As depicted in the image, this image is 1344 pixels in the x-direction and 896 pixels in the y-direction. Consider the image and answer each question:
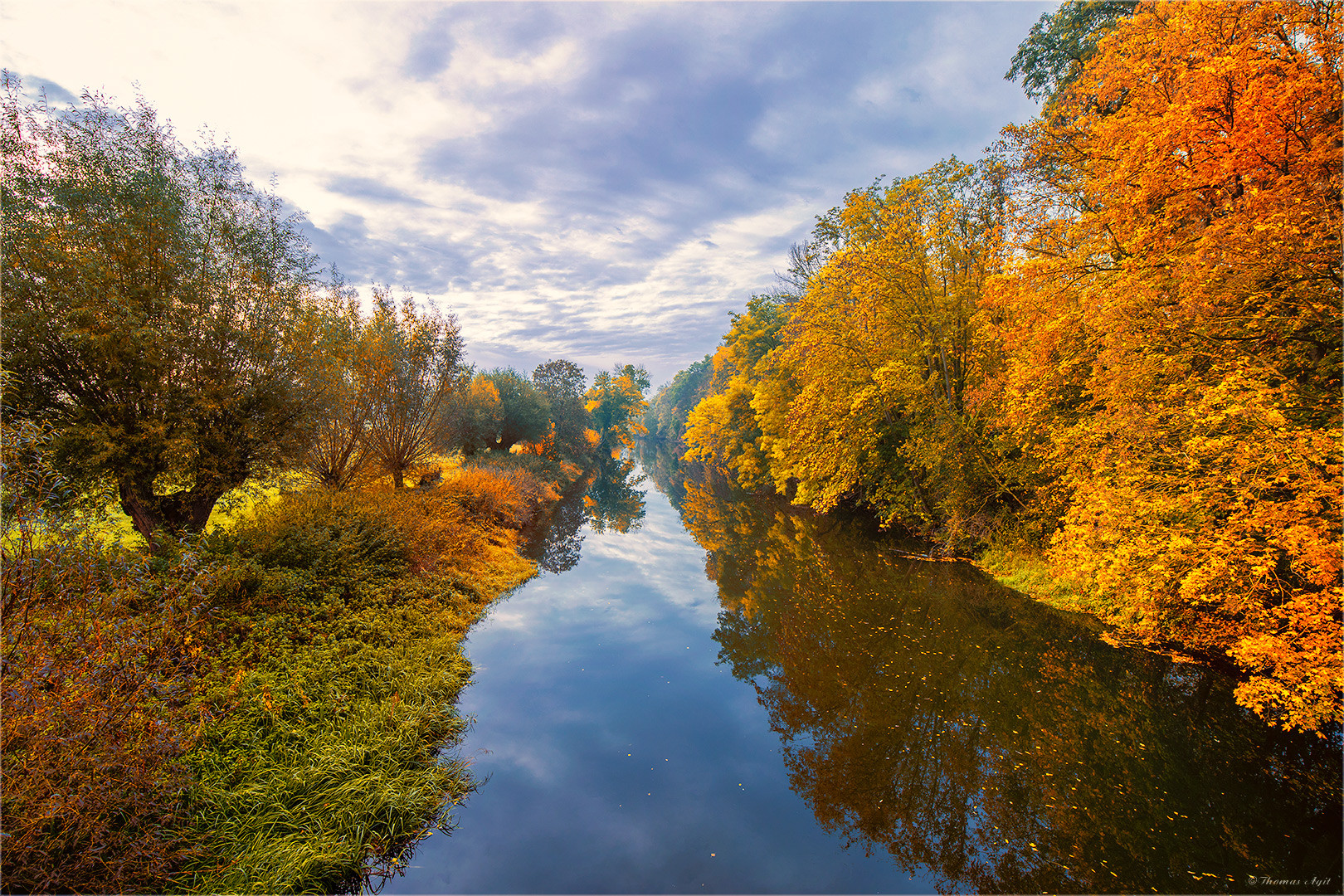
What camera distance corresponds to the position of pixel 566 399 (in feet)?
151

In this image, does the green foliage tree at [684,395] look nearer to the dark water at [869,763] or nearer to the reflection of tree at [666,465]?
the reflection of tree at [666,465]

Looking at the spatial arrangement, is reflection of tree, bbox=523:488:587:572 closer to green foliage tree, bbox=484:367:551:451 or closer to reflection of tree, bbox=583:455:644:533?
reflection of tree, bbox=583:455:644:533

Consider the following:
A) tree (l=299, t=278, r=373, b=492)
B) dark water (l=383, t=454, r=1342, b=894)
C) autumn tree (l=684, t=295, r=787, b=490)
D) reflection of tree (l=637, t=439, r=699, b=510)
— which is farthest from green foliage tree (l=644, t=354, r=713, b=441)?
dark water (l=383, t=454, r=1342, b=894)

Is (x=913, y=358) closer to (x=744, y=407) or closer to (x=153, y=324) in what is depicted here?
(x=744, y=407)

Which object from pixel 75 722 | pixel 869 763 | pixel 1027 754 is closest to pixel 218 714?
pixel 75 722

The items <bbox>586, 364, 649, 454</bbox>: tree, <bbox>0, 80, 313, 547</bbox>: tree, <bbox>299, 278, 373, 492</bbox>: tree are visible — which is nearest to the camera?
<bbox>0, 80, 313, 547</bbox>: tree

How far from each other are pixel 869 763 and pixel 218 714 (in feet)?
29.3

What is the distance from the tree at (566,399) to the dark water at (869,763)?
110 ft

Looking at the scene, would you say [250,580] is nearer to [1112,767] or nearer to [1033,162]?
[1112,767]

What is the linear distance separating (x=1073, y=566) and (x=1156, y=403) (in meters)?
3.39

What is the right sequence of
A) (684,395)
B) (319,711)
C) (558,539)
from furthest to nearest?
1. (684,395)
2. (558,539)
3. (319,711)

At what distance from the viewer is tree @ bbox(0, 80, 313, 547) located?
8328 mm

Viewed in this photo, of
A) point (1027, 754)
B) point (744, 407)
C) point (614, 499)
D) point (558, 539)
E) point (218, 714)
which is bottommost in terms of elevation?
point (1027, 754)

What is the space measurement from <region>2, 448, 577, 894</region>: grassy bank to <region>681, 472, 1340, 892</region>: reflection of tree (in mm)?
5978
